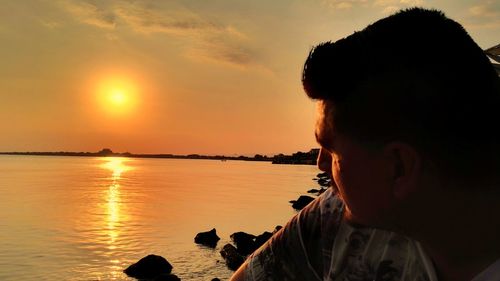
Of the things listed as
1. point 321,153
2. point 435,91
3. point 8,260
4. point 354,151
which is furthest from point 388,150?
point 8,260

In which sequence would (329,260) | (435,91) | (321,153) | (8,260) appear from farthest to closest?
(8,260) < (329,260) < (321,153) < (435,91)

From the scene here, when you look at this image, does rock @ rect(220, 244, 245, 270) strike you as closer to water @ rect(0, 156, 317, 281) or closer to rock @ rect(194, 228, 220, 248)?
water @ rect(0, 156, 317, 281)

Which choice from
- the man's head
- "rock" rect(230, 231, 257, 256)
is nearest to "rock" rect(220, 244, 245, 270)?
"rock" rect(230, 231, 257, 256)

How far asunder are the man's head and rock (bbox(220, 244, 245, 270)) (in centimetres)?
1827

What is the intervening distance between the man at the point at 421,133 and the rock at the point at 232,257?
18169mm

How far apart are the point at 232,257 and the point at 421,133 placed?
19371 millimetres

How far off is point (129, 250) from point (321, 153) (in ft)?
79.2

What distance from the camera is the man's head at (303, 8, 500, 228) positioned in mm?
1432

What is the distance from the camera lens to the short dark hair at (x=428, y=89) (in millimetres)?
1429

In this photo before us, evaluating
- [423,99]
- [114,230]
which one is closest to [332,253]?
[423,99]

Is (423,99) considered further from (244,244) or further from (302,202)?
(302,202)

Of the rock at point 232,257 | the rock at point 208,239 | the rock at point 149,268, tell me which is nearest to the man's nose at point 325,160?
the rock at point 149,268

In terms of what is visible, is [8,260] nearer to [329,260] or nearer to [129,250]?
[129,250]

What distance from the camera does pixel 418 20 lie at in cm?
148
